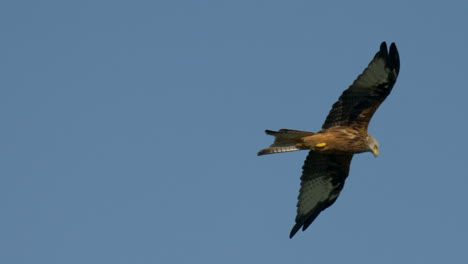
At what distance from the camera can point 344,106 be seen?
44.2ft

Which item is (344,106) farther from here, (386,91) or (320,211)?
(320,211)

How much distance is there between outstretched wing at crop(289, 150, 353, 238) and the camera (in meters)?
14.4

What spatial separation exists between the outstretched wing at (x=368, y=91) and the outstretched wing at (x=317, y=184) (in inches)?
43.8

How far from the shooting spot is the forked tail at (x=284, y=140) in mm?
13219

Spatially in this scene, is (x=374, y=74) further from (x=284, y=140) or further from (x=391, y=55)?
(x=284, y=140)

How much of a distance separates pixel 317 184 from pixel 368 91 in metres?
2.05

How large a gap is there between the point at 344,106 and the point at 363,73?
611mm

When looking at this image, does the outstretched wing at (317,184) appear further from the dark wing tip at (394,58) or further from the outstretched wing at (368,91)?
the dark wing tip at (394,58)

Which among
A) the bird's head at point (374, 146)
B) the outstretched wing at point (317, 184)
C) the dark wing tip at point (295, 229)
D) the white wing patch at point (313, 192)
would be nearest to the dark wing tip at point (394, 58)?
the bird's head at point (374, 146)

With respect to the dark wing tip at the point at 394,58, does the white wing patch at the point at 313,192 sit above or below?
below

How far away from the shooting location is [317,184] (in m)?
14.5

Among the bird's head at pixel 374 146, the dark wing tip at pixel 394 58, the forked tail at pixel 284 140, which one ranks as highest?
the dark wing tip at pixel 394 58

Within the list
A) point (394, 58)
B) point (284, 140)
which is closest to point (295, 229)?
point (284, 140)

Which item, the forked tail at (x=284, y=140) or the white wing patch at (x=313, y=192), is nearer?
the forked tail at (x=284, y=140)
